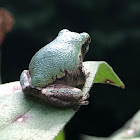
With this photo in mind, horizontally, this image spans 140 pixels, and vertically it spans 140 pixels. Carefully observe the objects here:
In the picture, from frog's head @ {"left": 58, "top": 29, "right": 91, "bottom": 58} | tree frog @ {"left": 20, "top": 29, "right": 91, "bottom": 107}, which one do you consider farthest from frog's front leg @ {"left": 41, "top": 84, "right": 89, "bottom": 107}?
frog's head @ {"left": 58, "top": 29, "right": 91, "bottom": 58}

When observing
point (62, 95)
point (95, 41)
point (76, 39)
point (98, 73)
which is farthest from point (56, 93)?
point (95, 41)

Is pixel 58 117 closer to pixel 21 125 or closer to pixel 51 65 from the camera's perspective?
pixel 21 125

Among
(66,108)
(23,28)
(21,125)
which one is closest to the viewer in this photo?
(21,125)

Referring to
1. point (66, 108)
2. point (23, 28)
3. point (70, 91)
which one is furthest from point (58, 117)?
point (23, 28)

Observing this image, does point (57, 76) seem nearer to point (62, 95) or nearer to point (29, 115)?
point (62, 95)

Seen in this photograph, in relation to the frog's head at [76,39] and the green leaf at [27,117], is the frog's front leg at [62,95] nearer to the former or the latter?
the green leaf at [27,117]

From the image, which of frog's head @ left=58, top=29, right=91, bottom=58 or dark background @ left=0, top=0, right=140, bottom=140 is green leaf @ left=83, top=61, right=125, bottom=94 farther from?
dark background @ left=0, top=0, right=140, bottom=140

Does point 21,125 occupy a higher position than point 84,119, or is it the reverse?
point 21,125
